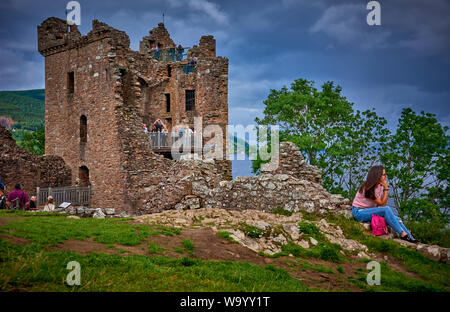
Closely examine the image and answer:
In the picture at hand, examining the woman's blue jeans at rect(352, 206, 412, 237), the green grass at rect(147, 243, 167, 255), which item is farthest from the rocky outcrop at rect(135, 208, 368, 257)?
the green grass at rect(147, 243, 167, 255)

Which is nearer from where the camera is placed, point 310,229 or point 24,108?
point 310,229

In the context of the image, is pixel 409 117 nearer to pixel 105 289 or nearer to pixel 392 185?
pixel 392 185

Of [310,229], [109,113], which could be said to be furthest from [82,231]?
[109,113]

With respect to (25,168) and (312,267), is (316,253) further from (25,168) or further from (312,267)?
(25,168)

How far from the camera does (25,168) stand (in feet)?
71.0

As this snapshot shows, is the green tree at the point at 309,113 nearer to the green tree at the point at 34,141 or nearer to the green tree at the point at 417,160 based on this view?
the green tree at the point at 417,160

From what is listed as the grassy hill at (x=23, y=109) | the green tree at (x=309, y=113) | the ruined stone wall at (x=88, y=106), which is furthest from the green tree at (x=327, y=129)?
the grassy hill at (x=23, y=109)

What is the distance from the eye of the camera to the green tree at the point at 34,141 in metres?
42.9

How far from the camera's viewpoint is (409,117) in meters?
27.1

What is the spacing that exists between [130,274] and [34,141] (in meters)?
44.4

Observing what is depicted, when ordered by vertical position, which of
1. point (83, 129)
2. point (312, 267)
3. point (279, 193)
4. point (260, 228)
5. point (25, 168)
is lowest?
point (312, 267)

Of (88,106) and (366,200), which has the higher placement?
(88,106)

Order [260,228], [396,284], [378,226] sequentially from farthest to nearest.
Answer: [378,226], [260,228], [396,284]

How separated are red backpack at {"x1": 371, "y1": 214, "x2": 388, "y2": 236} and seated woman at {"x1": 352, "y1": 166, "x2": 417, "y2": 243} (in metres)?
0.16
